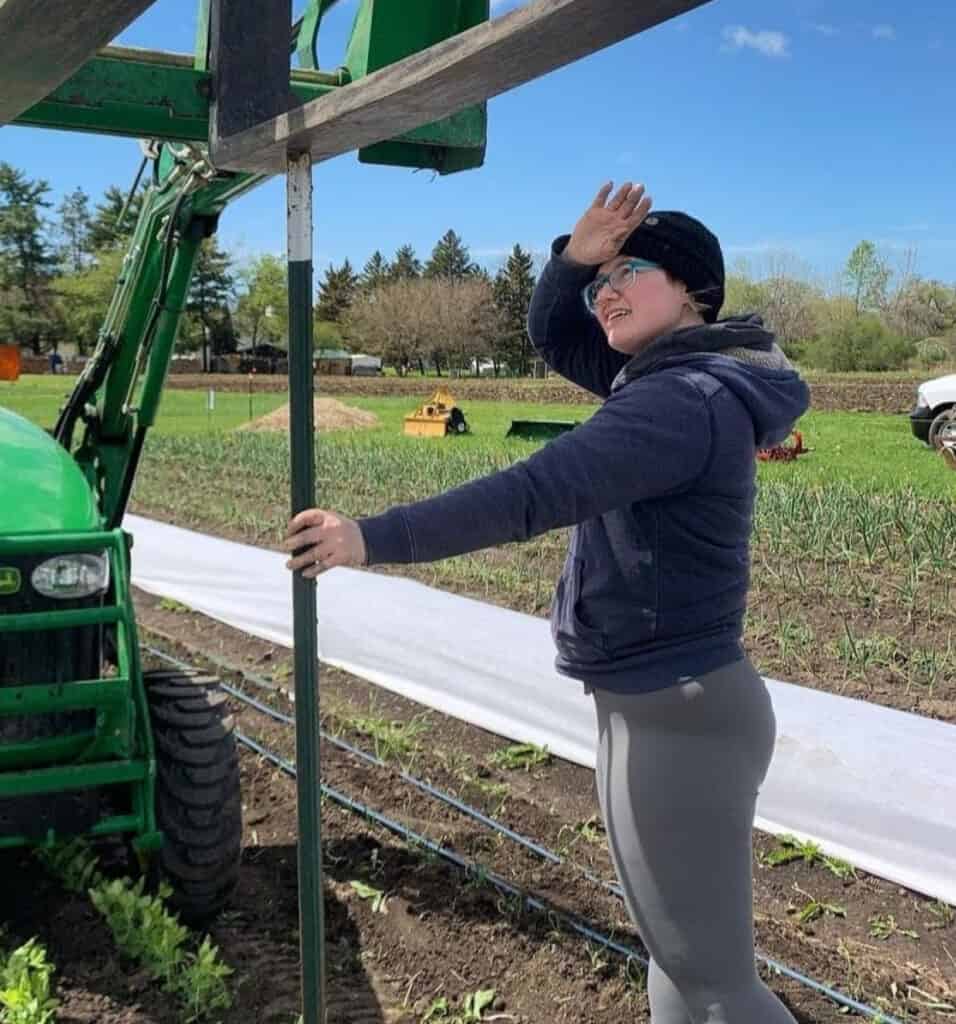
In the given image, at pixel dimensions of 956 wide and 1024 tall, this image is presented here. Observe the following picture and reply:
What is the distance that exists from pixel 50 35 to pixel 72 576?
168cm

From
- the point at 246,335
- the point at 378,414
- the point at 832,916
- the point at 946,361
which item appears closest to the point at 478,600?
the point at 832,916

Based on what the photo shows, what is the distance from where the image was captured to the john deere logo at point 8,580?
2572mm

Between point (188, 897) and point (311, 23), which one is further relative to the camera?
point (188, 897)

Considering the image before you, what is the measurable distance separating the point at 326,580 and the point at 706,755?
463 centimetres

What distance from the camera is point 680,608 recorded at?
1.67 meters

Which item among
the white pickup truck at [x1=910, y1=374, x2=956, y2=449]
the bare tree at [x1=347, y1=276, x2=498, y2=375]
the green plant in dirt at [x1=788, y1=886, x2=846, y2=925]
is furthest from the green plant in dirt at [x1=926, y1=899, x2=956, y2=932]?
the bare tree at [x1=347, y1=276, x2=498, y2=375]

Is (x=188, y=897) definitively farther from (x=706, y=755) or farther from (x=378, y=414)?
(x=378, y=414)

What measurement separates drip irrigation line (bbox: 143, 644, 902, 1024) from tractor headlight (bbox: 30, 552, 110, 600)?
647 millimetres

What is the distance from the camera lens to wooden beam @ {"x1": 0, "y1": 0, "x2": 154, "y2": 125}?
3.60 ft

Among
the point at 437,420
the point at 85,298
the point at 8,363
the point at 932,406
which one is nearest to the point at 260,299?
the point at 85,298

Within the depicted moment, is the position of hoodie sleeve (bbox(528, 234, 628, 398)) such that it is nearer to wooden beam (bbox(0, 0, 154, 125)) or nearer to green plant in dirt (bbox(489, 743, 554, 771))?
wooden beam (bbox(0, 0, 154, 125))

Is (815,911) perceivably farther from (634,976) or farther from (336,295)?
→ (336,295)

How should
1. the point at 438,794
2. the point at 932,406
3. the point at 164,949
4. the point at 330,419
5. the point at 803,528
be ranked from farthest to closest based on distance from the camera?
1. the point at 330,419
2. the point at 932,406
3. the point at 803,528
4. the point at 438,794
5. the point at 164,949

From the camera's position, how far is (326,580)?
20.2ft
